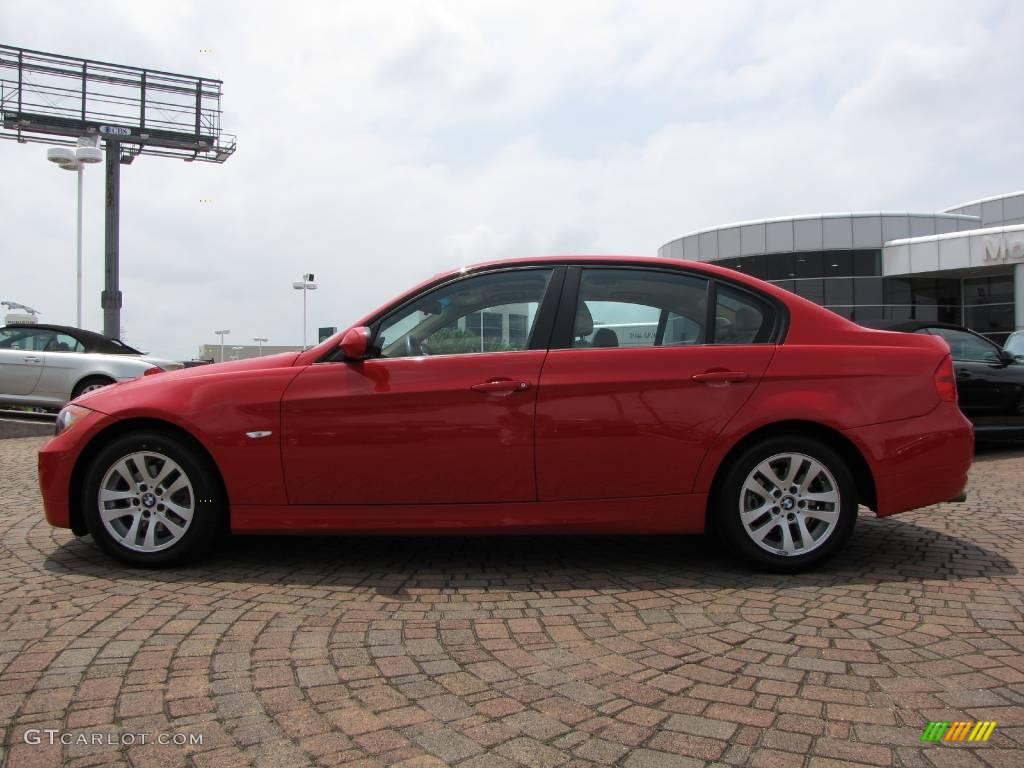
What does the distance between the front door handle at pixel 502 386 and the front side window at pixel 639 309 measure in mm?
383

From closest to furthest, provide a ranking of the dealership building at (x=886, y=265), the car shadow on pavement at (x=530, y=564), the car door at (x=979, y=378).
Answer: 1. the car shadow on pavement at (x=530, y=564)
2. the car door at (x=979, y=378)
3. the dealership building at (x=886, y=265)

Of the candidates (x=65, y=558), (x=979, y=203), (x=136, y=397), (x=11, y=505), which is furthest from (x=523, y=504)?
(x=979, y=203)

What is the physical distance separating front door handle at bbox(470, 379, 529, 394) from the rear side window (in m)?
1.05

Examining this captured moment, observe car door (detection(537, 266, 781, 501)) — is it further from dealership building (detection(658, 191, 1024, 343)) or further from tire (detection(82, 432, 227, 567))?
dealership building (detection(658, 191, 1024, 343))

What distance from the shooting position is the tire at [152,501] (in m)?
3.92

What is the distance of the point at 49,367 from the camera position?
11.0 m

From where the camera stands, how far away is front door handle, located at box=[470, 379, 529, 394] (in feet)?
12.5

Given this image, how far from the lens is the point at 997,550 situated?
433 cm

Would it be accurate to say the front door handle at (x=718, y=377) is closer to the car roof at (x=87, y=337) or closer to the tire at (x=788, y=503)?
the tire at (x=788, y=503)

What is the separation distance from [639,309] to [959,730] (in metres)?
2.39

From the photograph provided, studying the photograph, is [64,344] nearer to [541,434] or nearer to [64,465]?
[64,465]

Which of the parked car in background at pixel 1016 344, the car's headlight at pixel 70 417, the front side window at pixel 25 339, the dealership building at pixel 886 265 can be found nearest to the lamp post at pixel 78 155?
the front side window at pixel 25 339

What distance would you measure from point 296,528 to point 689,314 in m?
2.29

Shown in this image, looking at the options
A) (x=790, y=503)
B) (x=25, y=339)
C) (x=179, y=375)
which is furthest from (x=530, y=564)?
(x=25, y=339)
